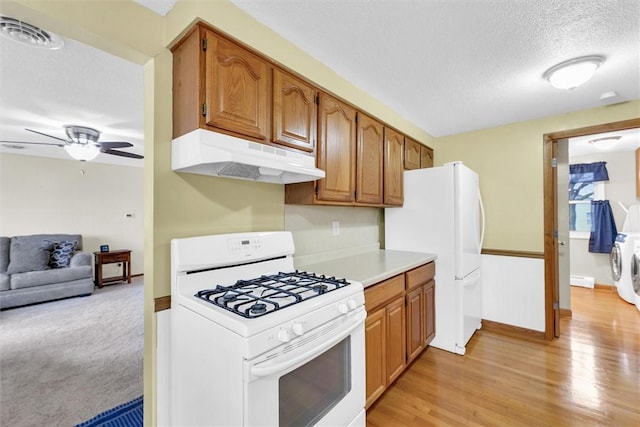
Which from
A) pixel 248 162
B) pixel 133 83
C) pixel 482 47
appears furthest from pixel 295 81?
pixel 133 83

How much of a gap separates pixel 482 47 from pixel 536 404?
7.78 feet

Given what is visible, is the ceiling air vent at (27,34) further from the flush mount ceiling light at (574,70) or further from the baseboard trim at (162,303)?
the flush mount ceiling light at (574,70)

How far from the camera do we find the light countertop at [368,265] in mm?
1817

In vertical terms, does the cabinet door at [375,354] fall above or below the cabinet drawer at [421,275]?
below

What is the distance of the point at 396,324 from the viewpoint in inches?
79.4

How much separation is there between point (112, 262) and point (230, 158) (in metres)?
5.39

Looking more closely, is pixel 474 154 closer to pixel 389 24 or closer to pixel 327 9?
pixel 389 24

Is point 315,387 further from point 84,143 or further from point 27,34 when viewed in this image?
point 84,143

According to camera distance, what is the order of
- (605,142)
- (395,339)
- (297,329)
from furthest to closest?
(605,142) < (395,339) < (297,329)

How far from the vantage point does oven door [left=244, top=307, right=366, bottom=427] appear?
100cm

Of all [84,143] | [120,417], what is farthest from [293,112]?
[84,143]

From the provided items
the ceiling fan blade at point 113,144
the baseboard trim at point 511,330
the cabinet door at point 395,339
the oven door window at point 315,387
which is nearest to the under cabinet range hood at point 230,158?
the oven door window at point 315,387

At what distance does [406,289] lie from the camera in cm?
214

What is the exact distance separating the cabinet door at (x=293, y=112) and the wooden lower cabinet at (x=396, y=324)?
1.04 m
